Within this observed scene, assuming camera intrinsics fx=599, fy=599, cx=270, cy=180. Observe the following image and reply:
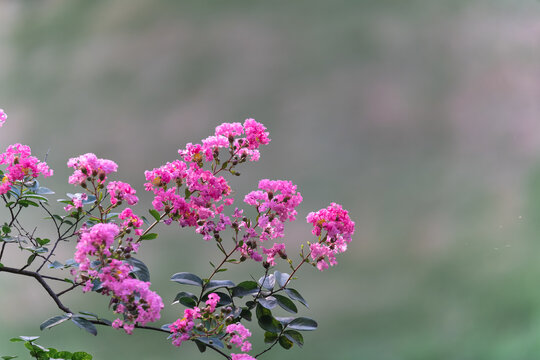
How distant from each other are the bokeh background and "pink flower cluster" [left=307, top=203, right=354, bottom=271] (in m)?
0.73

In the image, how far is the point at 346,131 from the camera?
2.29 meters

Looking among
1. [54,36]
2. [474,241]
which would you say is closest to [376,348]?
[474,241]

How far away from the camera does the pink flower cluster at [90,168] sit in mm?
1287

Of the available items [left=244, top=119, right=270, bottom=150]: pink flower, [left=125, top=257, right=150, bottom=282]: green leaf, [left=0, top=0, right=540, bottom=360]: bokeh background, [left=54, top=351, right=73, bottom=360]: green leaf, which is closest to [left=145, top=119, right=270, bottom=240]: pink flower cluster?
[left=244, top=119, right=270, bottom=150]: pink flower

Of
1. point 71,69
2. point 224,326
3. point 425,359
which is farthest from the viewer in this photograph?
point 71,69

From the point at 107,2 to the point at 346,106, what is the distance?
103 centimetres

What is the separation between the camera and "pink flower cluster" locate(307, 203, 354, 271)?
141 centimetres

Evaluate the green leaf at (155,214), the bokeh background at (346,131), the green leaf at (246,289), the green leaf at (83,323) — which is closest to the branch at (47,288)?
the green leaf at (83,323)

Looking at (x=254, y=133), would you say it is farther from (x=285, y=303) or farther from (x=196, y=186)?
(x=285, y=303)

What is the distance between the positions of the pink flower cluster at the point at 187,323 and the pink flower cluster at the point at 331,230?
0.27 m

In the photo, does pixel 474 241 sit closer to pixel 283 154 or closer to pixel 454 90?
pixel 454 90

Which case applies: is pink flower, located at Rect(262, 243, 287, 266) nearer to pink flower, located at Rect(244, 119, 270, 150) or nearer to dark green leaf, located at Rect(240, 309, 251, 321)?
dark green leaf, located at Rect(240, 309, 251, 321)

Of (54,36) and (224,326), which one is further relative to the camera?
(54,36)

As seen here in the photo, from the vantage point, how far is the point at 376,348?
2.18 metres
